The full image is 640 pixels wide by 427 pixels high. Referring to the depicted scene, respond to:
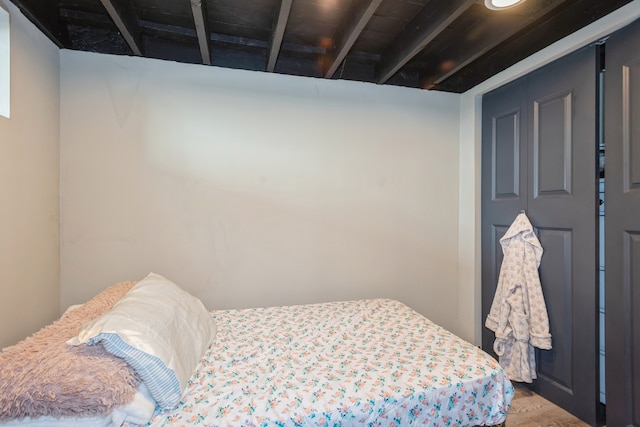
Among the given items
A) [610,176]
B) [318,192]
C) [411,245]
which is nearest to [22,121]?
[318,192]

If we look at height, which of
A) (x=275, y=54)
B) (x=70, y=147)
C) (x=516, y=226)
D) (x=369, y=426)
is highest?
(x=275, y=54)

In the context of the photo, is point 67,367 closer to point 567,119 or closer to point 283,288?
point 283,288

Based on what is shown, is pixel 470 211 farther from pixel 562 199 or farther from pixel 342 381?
pixel 342 381

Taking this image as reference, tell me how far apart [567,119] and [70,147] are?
315 centimetres

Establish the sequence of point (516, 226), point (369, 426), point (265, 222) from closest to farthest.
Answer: point (369, 426), point (516, 226), point (265, 222)

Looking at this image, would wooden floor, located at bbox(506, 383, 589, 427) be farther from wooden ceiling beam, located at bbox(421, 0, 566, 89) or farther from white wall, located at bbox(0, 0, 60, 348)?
white wall, located at bbox(0, 0, 60, 348)

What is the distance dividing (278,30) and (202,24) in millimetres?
415

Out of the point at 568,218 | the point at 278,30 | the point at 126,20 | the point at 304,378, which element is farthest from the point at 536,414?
the point at 126,20

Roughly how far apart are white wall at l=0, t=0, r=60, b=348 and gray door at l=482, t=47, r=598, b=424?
3.06m

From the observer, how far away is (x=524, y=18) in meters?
1.80

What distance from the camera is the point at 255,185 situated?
2.41 meters

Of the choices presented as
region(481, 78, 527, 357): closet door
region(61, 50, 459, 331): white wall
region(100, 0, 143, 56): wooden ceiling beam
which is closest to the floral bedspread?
region(61, 50, 459, 331): white wall

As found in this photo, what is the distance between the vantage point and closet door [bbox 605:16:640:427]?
167 centimetres

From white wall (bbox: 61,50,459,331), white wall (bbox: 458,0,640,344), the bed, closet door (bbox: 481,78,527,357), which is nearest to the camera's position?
the bed
